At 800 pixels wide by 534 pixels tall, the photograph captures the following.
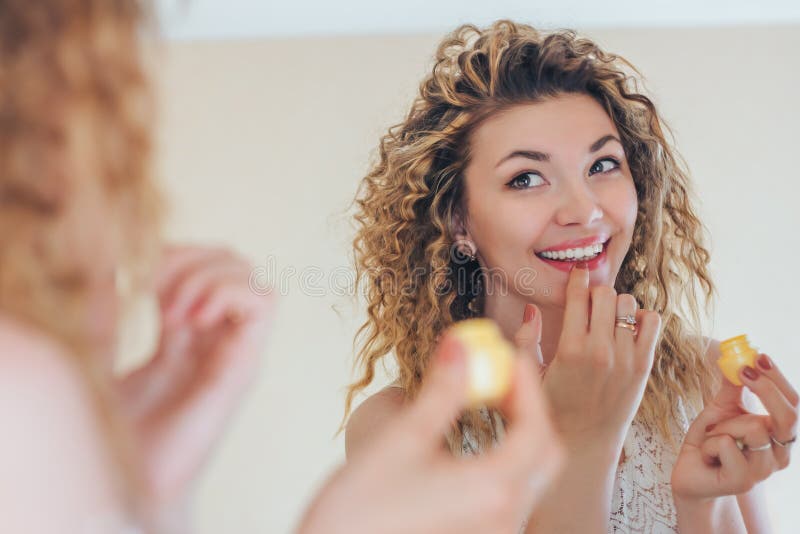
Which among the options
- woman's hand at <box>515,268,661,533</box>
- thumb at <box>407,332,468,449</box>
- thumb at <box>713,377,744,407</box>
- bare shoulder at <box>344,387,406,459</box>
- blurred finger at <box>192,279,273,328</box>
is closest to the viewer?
thumb at <box>407,332,468,449</box>

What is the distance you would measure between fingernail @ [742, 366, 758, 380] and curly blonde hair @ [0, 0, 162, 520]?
3.54 feet

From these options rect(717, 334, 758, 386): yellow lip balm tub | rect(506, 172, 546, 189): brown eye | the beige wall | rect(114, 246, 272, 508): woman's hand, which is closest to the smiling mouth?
rect(506, 172, 546, 189): brown eye

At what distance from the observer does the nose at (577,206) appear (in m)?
1.66

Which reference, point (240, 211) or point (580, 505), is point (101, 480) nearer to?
point (580, 505)

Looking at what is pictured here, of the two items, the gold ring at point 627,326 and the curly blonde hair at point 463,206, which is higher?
the curly blonde hair at point 463,206

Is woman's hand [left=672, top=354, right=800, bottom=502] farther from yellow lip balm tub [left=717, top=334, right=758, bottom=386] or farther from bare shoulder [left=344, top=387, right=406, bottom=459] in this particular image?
bare shoulder [left=344, top=387, right=406, bottom=459]

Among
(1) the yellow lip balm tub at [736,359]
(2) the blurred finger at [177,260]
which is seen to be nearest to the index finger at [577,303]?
(1) the yellow lip balm tub at [736,359]

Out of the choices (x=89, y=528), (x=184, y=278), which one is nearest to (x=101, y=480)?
(x=89, y=528)

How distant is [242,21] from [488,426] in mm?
2380

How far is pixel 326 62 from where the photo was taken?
142 inches

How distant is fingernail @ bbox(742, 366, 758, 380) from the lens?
1374 millimetres

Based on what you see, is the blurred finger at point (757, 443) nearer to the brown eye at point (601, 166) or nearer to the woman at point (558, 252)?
the woman at point (558, 252)

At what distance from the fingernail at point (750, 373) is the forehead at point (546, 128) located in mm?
536

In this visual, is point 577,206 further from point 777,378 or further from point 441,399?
point 441,399
